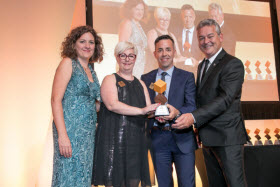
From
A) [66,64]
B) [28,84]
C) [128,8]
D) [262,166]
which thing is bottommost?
[262,166]

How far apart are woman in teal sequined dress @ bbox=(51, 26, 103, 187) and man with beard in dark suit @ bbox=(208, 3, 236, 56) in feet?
10.2

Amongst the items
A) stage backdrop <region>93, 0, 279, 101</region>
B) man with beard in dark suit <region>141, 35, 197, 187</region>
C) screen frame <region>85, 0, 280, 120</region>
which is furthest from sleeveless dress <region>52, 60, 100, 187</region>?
screen frame <region>85, 0, 280, 120</region>

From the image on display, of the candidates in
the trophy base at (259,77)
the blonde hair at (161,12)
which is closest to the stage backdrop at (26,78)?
the blonde hair at (161,12)

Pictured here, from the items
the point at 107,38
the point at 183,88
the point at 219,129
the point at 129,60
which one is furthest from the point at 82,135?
the point at 107,38

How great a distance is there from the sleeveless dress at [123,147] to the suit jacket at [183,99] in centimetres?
25

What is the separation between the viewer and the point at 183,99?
7.64 feet

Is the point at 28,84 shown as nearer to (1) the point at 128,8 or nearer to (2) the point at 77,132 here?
(1) the point at 128,8

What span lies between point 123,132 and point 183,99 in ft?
2.01

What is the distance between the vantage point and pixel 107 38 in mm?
4094

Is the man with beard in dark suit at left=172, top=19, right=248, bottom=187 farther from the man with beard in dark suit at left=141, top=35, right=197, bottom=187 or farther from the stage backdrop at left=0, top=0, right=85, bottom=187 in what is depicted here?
the stage backdrop at left=0, top=0, right=85, bottom=187

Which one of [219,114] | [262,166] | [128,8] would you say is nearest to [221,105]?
[219,114]

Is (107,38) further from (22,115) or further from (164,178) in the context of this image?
(164,178)

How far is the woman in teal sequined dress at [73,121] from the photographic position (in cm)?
197

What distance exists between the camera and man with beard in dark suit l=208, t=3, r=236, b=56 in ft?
15.2
